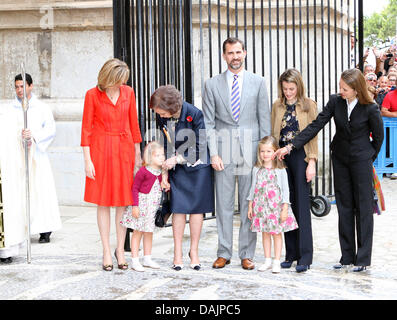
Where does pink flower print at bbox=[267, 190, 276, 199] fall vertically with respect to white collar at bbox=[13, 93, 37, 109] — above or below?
below

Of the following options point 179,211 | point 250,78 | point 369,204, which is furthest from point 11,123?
point 369,204

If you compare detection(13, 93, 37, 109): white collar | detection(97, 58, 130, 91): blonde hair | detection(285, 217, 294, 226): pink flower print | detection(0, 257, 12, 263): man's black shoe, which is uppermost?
detection(97, 58, 130, 91): blonde hair

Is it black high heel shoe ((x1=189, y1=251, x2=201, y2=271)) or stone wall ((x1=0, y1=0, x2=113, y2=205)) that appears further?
stone wall ((x1=0, y1=0, x2=113, y2=205))

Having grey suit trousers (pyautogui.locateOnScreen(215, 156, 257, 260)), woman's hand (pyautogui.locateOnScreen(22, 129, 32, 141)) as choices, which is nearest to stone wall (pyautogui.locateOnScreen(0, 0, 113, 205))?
woman's hand (pyautogui.locateOnScreen(22, 129, 32, 141))

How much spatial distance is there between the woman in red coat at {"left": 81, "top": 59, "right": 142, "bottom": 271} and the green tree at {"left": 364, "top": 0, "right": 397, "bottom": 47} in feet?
200

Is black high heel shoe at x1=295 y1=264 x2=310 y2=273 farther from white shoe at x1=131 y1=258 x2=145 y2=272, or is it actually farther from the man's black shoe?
the man's black shoe

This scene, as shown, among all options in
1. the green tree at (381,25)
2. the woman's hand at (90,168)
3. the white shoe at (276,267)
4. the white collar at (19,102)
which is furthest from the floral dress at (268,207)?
the green tree at (381,25)

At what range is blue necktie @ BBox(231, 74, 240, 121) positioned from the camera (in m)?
5.37

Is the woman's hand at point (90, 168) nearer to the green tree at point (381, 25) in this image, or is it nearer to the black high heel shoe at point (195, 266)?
the black high heel shoe at point (195, 266)

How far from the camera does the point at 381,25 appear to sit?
212 ft

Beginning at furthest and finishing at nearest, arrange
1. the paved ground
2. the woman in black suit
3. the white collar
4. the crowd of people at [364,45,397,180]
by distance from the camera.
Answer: the crowd of people at [364,45,397,180] < the white collar < the woman in black suit < the paved ground

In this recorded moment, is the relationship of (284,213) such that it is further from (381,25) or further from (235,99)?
(381,25)

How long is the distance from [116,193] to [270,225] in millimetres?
1242

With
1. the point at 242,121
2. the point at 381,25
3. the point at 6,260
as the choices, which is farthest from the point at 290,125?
the point at 381,25
